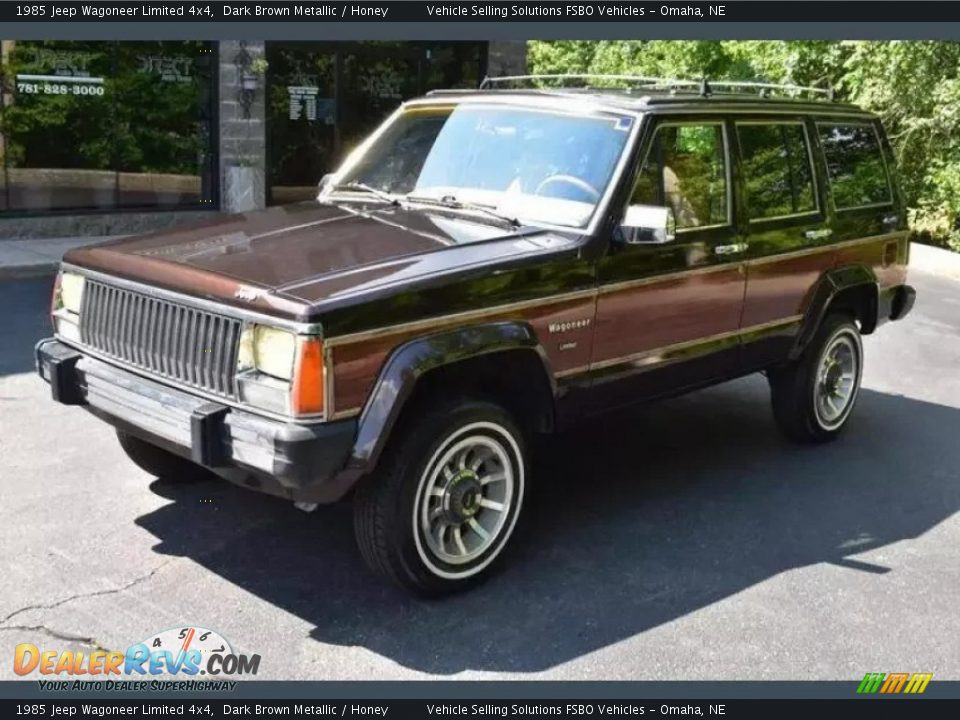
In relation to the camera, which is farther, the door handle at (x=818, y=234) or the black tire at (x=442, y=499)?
the door handle at (x=818, y=234)

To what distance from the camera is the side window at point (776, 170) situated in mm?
5691

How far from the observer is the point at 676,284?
518 centimetres

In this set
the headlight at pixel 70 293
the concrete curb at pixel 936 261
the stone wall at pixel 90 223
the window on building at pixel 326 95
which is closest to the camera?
the headlight at pixel 70 293

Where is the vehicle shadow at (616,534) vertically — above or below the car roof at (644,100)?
below

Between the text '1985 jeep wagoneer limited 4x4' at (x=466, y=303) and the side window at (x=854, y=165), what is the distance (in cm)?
5

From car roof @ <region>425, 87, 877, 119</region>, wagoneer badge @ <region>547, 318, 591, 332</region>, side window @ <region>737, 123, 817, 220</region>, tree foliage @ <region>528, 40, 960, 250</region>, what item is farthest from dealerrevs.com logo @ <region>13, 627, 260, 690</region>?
tree foliage @ <region>528, 40, 960, 250</region>

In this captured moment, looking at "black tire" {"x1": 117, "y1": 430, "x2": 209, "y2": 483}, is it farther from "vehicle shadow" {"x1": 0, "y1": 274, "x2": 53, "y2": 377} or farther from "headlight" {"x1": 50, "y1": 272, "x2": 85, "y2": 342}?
"vehicle shadow" {"x1": 0, "y1": 274, "x2": 53, "y2": 377}

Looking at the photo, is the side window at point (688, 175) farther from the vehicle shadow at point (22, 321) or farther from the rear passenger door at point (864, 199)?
the vehicle shadow at point (22, 321)

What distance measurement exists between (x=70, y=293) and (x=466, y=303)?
1.88m

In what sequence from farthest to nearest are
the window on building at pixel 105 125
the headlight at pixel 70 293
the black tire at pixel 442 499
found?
the window on building at pixel 105 125, the headlight at pixel 70 293, the black tire at pixel 442 499

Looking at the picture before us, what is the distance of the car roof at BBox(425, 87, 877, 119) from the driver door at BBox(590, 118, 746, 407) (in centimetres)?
9

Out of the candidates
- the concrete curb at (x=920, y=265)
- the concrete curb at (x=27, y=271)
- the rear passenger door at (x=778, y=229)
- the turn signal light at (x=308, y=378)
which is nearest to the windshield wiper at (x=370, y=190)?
the turn signal light at (x=308, y=378)

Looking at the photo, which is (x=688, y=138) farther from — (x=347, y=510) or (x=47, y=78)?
(x=47, y=78)

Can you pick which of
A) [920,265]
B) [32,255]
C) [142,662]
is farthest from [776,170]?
[920,265]
